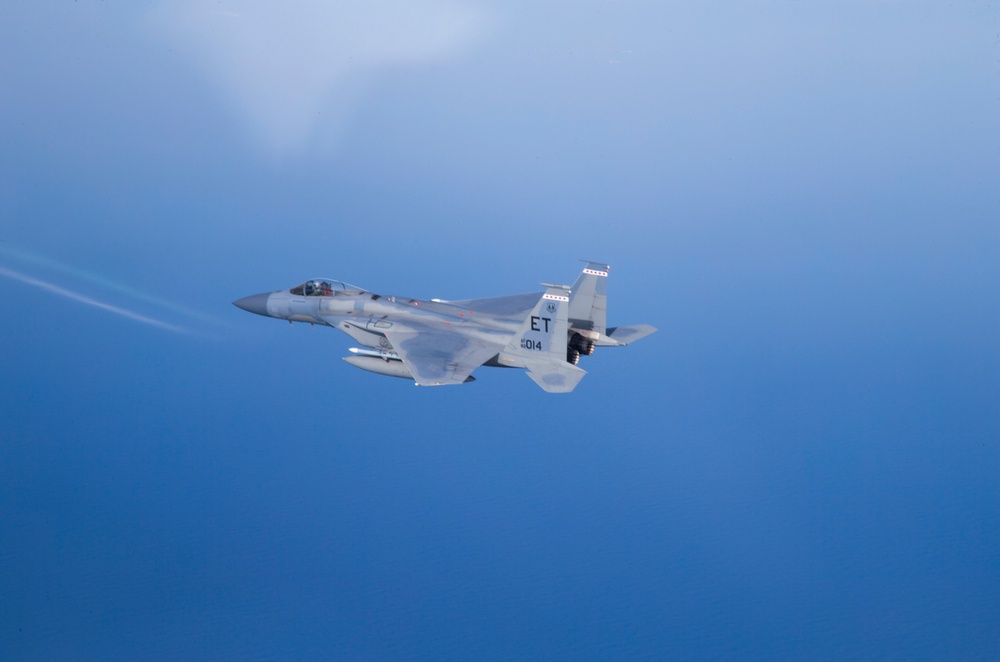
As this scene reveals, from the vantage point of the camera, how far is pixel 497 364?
22734mm

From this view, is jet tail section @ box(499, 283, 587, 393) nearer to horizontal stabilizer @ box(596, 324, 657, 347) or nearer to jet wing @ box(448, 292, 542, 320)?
horizontal stabilizer @ box(596, 324, 657, 347)

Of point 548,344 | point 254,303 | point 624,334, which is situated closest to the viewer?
point 548,344

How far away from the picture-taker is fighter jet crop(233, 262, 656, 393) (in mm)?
21750

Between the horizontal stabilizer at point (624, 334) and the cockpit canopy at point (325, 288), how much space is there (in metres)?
5.43

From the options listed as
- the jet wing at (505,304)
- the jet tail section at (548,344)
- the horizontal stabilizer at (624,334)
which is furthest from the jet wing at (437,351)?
the horizontal stabilizer at (624,334)

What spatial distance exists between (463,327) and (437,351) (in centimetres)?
120

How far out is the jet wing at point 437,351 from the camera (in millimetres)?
21531

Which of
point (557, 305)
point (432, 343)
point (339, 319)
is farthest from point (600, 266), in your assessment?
point (339, 319)

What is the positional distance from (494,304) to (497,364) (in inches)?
108

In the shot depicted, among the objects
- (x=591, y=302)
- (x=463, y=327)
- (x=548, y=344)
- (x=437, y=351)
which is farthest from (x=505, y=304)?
(x=548, y=344)

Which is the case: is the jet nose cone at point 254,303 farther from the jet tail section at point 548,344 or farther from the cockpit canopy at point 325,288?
the jet tail section at point 548,344

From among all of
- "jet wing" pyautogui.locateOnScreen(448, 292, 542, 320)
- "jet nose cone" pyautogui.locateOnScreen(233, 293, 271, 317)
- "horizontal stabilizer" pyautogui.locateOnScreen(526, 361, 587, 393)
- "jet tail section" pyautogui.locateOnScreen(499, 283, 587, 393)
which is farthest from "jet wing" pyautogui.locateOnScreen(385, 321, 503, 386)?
"jet nose cone" pyautogui.locateOnScreen(233, 293, 271, 317)

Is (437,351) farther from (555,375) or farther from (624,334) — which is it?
(624,334)

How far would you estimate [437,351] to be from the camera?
22391mm
